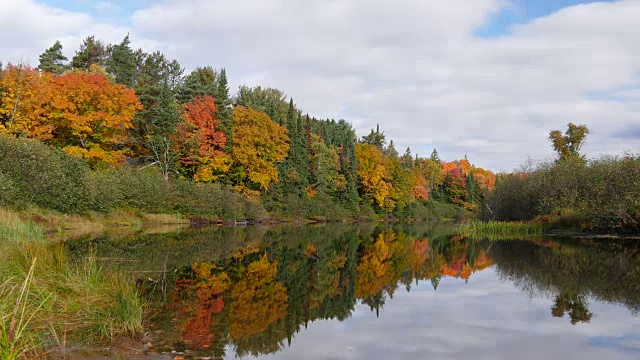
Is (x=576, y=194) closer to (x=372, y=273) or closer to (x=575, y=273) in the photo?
(x=575, y=273)

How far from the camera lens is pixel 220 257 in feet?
68.2

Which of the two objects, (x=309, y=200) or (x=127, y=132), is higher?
(x=127, y=132)

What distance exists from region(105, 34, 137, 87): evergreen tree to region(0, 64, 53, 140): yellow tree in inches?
857

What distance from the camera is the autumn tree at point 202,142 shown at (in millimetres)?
50844

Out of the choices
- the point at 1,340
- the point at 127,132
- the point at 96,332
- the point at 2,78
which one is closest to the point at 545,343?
the point at 96,332

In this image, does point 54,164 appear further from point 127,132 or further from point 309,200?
point 309,200

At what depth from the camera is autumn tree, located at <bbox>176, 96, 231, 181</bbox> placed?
50844 mm

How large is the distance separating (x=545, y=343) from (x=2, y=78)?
1671 inches

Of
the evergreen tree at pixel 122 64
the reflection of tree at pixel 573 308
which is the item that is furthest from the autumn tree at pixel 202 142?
the reflection of tree at pixel 573 308

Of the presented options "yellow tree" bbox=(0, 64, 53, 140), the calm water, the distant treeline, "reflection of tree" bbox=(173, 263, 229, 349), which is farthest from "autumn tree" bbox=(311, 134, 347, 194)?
"reflection of tree" bbox=(173, 263, 229, 349)

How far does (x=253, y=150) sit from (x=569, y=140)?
117ft

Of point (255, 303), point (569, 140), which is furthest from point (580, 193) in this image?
point (255, 303)

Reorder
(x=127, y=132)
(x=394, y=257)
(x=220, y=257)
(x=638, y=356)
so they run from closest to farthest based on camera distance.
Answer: (x=638, y=356) → (x=220, y=257) → (x=394, y=257) → (x=127, y=132)

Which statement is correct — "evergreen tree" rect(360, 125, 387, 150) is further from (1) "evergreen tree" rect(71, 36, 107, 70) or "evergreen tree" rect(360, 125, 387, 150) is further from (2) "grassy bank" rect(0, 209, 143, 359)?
(2) "grassy bank" rect(0, 209, 143, 359)
